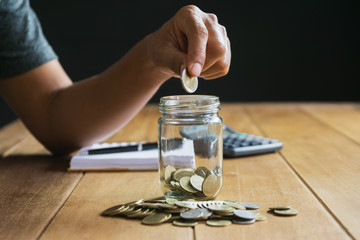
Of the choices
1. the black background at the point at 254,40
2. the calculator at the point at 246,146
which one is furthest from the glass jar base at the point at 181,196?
the black background at the point at 254,40

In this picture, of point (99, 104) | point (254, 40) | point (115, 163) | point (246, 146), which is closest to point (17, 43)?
point (99, 104)

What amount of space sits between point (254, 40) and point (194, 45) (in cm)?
221

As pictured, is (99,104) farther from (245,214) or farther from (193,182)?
(245,214)

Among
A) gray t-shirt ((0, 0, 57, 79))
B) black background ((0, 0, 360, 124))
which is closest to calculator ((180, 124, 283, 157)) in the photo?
gray t-shirt ((0, 0, 57, 79))

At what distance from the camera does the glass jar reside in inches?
30.4

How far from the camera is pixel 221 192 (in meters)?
0.84

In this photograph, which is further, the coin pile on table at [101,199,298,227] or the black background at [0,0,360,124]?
the black background at [0,0,360,124]

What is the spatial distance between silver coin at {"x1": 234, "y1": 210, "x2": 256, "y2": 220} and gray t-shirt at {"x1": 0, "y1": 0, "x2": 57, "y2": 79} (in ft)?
2.68

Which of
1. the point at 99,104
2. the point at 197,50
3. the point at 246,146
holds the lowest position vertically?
the point at 246,146

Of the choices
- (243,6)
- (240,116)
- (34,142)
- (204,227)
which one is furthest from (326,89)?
(204,227)

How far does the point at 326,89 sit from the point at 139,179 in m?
2.31

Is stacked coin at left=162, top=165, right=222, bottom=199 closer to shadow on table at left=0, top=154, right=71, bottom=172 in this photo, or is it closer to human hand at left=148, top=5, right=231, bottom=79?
human hand at left=148, top=5, right=231, bottom=79

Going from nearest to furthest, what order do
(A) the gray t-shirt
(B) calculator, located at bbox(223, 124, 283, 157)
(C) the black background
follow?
1. (B) calculator, located at bbox(223, 124, 283, 157)
2. (A) the gray t-shirt
3. (C) the black background

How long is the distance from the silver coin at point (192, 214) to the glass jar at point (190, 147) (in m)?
0.07
